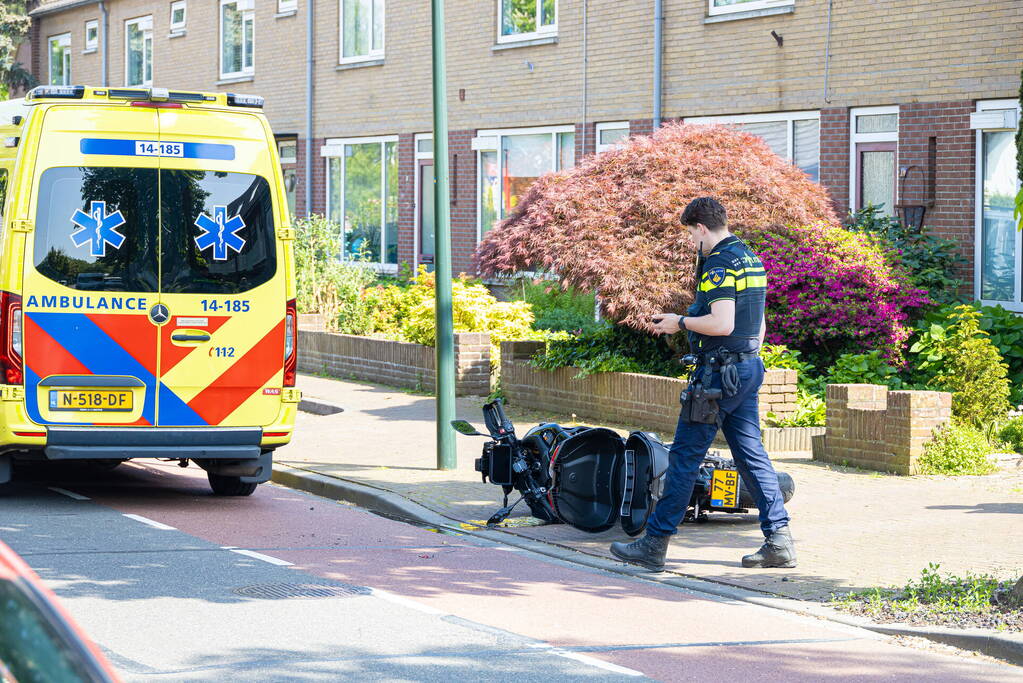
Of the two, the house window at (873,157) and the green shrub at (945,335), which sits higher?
the house window at (873,157)

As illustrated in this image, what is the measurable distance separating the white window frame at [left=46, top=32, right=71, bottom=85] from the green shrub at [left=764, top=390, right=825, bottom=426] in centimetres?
2772

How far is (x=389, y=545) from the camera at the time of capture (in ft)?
29.7

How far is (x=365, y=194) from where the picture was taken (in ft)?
83.5

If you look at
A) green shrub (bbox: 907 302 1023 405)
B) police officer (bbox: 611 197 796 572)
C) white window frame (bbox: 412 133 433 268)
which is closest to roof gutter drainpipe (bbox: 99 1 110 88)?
white window frame (bbox: 412 133 433 268)

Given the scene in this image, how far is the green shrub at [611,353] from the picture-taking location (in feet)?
46.6

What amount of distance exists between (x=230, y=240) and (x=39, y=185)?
4.25 ft

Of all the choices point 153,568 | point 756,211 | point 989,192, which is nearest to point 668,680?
point 153,568

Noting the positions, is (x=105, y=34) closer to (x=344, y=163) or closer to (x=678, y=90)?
(x=344, y=163)

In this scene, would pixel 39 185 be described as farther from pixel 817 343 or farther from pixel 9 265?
pixel 817 343

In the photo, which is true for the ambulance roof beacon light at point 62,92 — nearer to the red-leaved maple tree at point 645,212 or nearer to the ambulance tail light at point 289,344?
the ambulance tail light at point 289,344

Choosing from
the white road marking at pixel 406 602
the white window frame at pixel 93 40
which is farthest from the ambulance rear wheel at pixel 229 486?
the white window frame at pixel 93 40

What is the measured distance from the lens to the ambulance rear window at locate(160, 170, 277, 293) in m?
9.99

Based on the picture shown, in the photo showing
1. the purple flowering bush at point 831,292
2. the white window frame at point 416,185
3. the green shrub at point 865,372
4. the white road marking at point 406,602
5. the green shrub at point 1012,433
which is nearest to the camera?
the white road marking at point 406,602

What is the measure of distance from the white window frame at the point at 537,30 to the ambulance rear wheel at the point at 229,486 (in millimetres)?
11658
